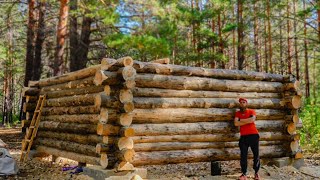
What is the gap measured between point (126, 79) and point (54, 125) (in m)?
4.52

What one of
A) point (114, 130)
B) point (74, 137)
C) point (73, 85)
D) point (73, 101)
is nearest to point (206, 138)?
point (114, 130)

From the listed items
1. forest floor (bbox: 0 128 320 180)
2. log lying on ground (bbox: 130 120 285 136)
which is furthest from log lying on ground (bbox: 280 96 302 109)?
forest floor (bbox: 0 128 320 180)

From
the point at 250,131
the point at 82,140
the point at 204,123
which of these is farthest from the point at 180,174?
the point at 82,140

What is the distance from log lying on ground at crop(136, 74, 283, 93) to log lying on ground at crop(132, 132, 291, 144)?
1.16 meters

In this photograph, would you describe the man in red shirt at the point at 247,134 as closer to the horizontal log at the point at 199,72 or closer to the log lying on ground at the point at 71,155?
the horizontal log at the point at 199,72

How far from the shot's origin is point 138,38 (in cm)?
1508

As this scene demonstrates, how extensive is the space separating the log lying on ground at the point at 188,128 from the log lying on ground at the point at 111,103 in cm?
48

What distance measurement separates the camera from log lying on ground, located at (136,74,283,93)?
8562mm

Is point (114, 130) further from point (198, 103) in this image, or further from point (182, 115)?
point (198, 103)

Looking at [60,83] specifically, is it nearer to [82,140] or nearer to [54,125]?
[54,125]

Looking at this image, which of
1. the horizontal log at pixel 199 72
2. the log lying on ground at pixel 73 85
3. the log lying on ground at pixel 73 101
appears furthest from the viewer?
the log lying on ground at pixel 73 85

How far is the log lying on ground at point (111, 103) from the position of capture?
7957 mm

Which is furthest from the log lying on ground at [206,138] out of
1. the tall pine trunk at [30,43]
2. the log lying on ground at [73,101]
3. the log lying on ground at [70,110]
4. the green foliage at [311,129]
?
the tall pine trunk at [30,43]

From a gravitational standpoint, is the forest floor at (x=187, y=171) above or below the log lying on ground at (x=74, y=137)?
below
